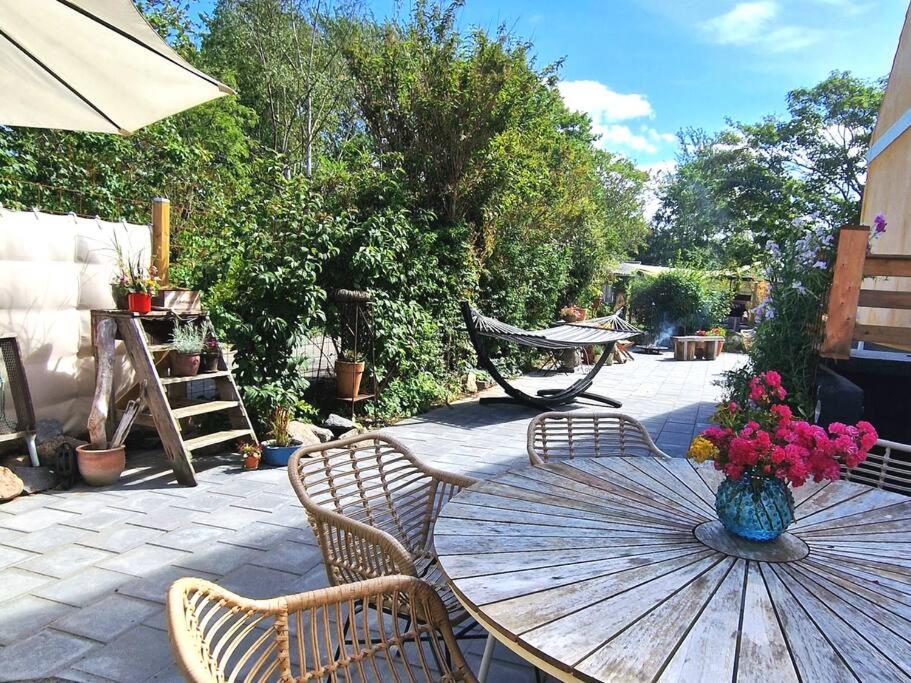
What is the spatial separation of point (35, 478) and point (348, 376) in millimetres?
2174

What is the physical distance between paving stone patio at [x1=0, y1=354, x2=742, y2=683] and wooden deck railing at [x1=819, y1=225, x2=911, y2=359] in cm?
166

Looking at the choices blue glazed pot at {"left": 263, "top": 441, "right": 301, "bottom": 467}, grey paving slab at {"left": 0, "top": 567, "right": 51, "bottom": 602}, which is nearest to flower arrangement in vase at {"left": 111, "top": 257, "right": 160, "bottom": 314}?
blue glazed pot at {"left": 263, "top": 441, "right": 301, "bottom": 467}

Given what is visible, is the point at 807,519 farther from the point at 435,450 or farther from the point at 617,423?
the point at 435,450

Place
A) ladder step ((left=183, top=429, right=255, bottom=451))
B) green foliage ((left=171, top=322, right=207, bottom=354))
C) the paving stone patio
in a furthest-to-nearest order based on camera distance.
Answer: green foliage ((left=171, top=322, right=207, bottom=354)), ladder step ((left=183, top=429, right=255, bottom=451)), the paving stone patio

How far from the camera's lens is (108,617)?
2.02m

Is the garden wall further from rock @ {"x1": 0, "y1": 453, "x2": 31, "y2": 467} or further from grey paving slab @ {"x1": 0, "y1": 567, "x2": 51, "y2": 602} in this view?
grey paving slab @ {"x1": 0, "y1": 567, "x2": 51, "y2": 602}

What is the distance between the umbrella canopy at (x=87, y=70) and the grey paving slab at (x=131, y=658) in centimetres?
170

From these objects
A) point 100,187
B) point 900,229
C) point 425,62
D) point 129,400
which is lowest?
point 129,400

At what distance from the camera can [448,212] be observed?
6340 millimetres

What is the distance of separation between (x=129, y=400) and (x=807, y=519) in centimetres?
381

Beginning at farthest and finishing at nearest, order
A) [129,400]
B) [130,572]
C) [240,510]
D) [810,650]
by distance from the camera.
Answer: [129,400] → [240,510] → [130,572] → [810,650]

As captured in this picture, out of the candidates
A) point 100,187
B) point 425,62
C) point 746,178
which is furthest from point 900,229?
point 746,178

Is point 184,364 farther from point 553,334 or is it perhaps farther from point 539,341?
point 553,334

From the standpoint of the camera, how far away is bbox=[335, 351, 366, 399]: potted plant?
4.72 m
